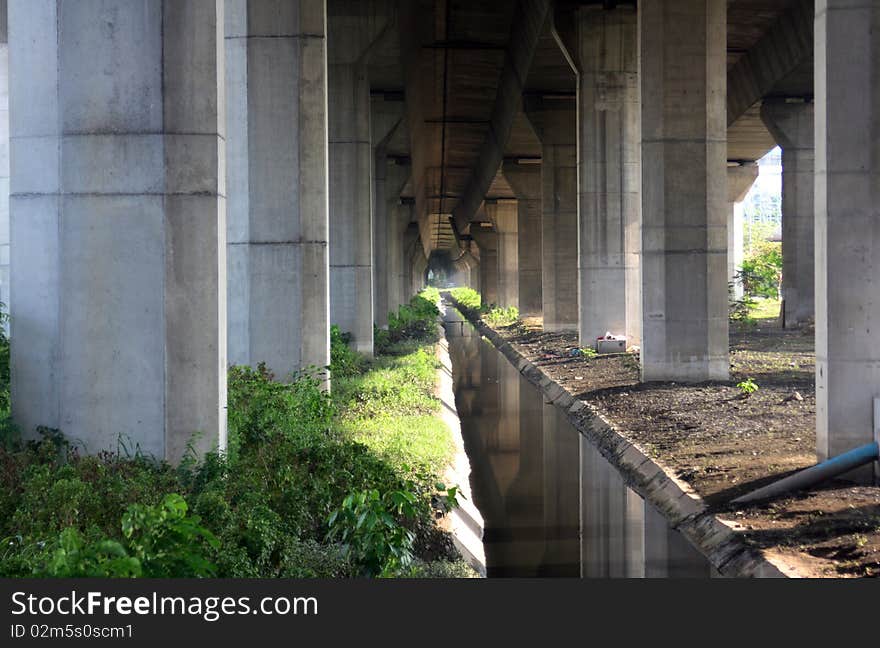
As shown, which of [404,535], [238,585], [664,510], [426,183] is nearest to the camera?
[238,585]

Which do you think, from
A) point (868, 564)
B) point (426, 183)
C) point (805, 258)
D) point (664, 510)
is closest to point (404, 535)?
point (868, 564)

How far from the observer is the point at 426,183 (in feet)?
232

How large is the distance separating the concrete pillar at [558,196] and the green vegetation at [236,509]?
98.0 feet

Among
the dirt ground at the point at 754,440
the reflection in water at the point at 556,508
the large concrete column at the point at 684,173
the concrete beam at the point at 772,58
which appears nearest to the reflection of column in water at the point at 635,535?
the reflection in water at the point at 556,508

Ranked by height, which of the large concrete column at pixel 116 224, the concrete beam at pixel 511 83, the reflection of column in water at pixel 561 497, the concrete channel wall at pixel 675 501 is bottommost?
the reflection of column in water at pixel 561 497

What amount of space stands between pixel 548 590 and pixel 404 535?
116 inches

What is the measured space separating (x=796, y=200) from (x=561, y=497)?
32.1 m

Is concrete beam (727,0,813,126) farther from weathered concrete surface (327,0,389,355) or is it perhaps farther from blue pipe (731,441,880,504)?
blue pipe (731,441,880,504)

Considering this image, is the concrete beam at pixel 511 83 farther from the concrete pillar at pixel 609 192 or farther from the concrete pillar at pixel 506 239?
the concrete pillar at pixel 506 239

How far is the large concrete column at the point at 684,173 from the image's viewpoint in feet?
76.3

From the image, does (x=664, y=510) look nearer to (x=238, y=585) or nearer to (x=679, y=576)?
(x=679, y=576)

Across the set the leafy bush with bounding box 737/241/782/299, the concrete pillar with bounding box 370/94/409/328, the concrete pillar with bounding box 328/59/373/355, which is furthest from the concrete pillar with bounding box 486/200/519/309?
the concrete pillar with bounding box 328/59/373/355

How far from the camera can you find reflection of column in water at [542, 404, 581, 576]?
12.4 metres

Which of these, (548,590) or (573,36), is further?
(573,36)
